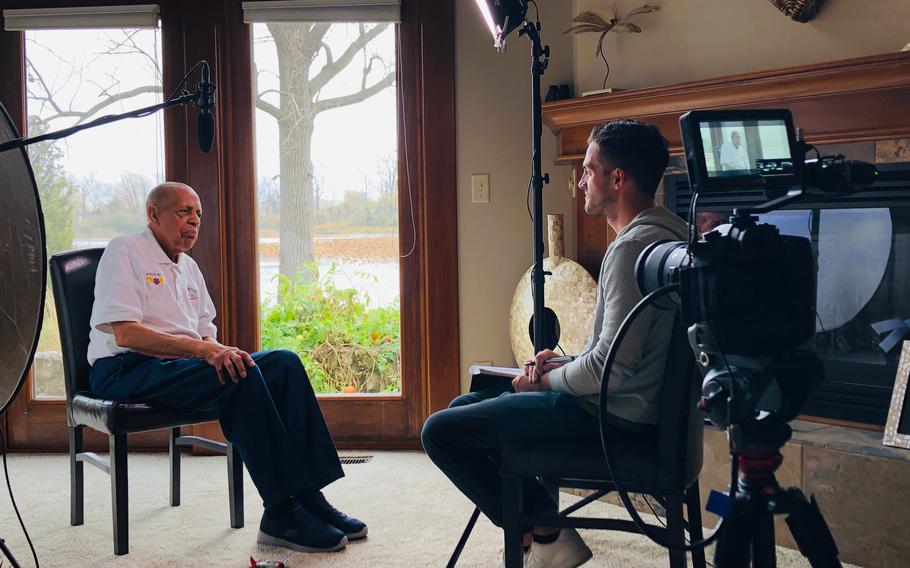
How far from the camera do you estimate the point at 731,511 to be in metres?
1.12

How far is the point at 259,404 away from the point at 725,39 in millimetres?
1812

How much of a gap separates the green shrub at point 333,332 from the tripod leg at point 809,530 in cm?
236

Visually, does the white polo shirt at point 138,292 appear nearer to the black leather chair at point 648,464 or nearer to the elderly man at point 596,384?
the elderly man at point 596,384

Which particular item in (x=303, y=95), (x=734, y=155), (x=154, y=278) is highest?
(x=303, y=95)

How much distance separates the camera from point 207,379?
227 cm

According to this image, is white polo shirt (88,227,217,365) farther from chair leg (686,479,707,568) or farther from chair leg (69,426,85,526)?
chair leg (686,479,707,568)

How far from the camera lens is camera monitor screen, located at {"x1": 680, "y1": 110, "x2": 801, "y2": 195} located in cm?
118

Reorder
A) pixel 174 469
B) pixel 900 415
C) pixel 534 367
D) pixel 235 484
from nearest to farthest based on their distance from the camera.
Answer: pixel 534 367
pixel 900 415
pixel 235 484
pixel 174 469

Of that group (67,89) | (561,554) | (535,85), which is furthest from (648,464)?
(67,89)

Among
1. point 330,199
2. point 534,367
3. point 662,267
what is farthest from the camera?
point 330,199

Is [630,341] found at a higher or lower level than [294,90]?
lower

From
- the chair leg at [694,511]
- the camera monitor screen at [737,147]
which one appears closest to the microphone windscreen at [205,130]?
the camera monitor screen at [737,147]

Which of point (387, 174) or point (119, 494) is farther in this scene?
point (387, 174)

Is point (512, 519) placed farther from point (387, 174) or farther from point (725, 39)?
point (387, 174)
